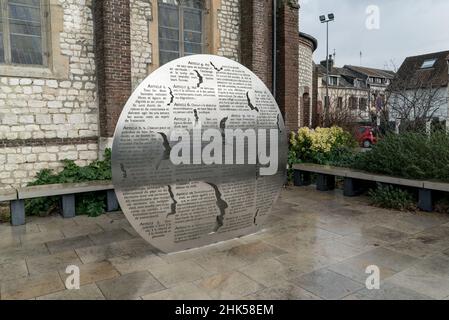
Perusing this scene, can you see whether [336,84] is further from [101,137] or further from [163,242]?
[163,242]

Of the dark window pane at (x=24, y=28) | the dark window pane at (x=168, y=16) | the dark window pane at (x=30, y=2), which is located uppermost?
the dark window pane at (x=168, y=16)

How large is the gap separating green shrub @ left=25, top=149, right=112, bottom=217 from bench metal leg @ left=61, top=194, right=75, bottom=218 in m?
0.19

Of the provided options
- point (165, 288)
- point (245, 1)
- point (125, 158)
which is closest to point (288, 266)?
point (165, 288)

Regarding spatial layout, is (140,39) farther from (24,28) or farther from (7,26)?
(7,26)

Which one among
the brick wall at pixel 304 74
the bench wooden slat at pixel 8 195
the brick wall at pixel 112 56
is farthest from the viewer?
the brick wall at pixel 304 74

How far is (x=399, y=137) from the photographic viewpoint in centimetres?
764

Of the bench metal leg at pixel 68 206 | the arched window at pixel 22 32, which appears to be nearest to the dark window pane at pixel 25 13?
the arched window at pixel 22 32

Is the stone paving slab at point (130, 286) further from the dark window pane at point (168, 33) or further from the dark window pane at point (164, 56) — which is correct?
the dark window pane at point (168, 33)

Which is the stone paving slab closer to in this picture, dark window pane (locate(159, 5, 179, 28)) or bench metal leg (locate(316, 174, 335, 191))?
bench metal leg (locate(316, 174, 335, 191))

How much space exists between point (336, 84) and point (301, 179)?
36.8 metres

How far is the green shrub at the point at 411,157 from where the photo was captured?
21.9 feet

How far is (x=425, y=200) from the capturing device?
6.53 meters

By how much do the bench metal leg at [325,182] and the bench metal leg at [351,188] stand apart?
2.22 ft

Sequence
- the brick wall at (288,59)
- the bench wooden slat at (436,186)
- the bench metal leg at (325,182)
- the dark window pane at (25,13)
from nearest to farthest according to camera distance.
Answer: the bench wooden slat at (436,186), the dark window pane at (25,13), the bench metal leg at (325,182), the brick wall at (288,59)
